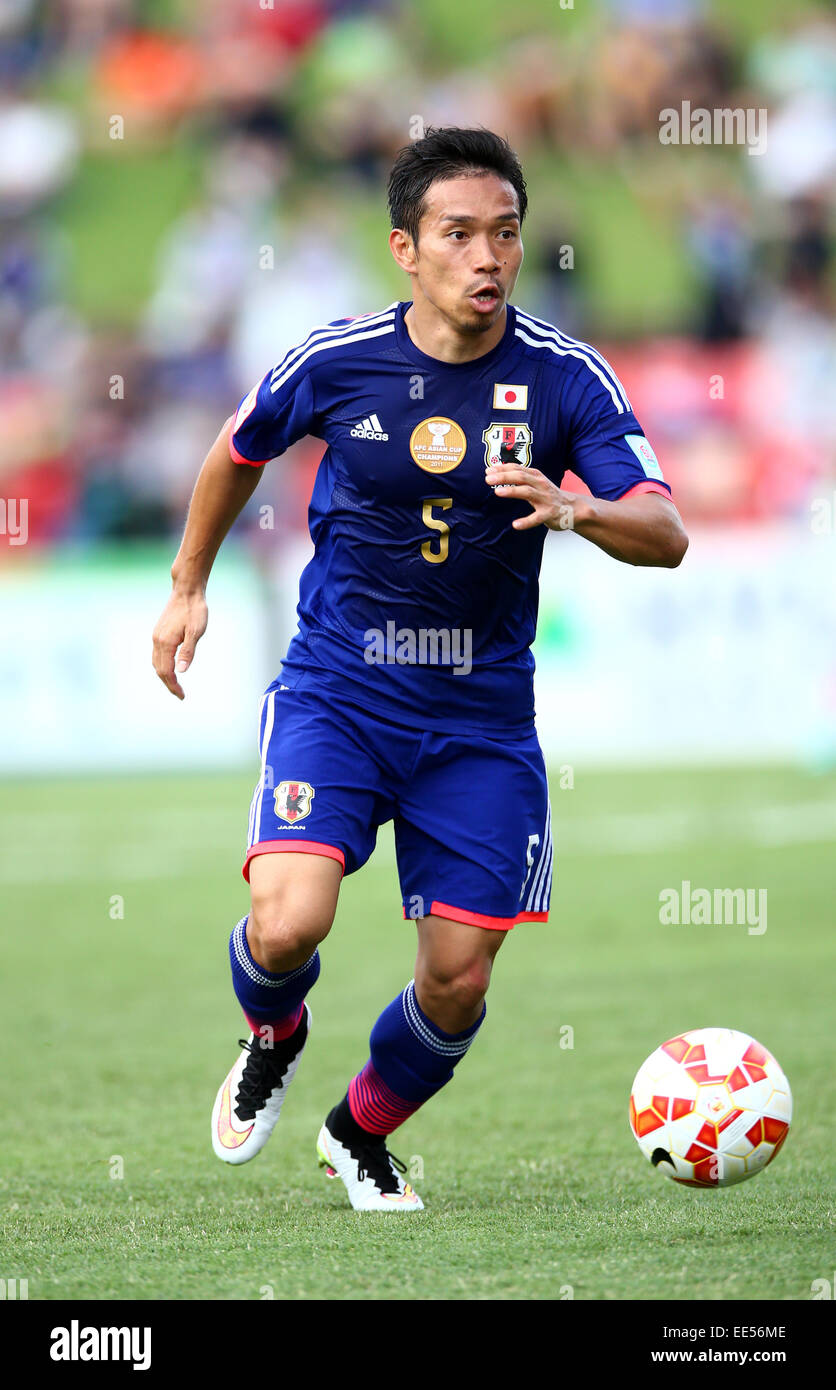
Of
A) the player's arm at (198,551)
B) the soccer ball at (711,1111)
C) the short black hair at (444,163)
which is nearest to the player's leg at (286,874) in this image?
the player's arm at (198,551)

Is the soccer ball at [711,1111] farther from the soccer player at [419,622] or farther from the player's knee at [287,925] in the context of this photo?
the player's knee at [287,925]

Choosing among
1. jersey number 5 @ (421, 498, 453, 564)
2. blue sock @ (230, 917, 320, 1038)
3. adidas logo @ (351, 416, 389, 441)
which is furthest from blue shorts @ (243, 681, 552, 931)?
adidas logo @ (351, 416, 389, 441)

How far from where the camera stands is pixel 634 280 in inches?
797

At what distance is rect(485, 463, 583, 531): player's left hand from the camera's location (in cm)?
375

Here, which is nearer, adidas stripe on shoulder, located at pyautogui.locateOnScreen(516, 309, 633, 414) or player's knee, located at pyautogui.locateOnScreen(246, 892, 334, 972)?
player's knee, located at pyautogui.locateOnScreen(246, 892, 334, 972)

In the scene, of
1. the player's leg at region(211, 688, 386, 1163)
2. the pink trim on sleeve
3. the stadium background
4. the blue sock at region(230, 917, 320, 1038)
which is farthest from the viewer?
the stadium background

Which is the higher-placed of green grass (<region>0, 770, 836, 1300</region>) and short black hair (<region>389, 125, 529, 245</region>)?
short black hair (<region>389, 125, 529, 245</region>)

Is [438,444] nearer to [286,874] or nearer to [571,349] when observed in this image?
[571,349]

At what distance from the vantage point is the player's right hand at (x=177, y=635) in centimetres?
452

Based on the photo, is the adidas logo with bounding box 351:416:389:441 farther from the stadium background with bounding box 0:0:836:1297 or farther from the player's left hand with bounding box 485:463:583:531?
the stadium background with bounding box 0:0:836:1297

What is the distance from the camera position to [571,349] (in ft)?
14.1

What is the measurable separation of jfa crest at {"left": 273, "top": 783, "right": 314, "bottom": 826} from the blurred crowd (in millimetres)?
11081

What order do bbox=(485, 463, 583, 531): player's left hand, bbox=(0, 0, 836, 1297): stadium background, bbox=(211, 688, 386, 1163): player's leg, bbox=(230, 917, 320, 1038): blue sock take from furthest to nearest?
1. bbox=(0, 0, 836, 1297): stadium background
2. bbox=(230, 917, 320, 1038): blue sock
3. bbox=(211, 688, 386, 1163): player's leg
4. bbox=(485, 463, 583, 531): player's left hand
